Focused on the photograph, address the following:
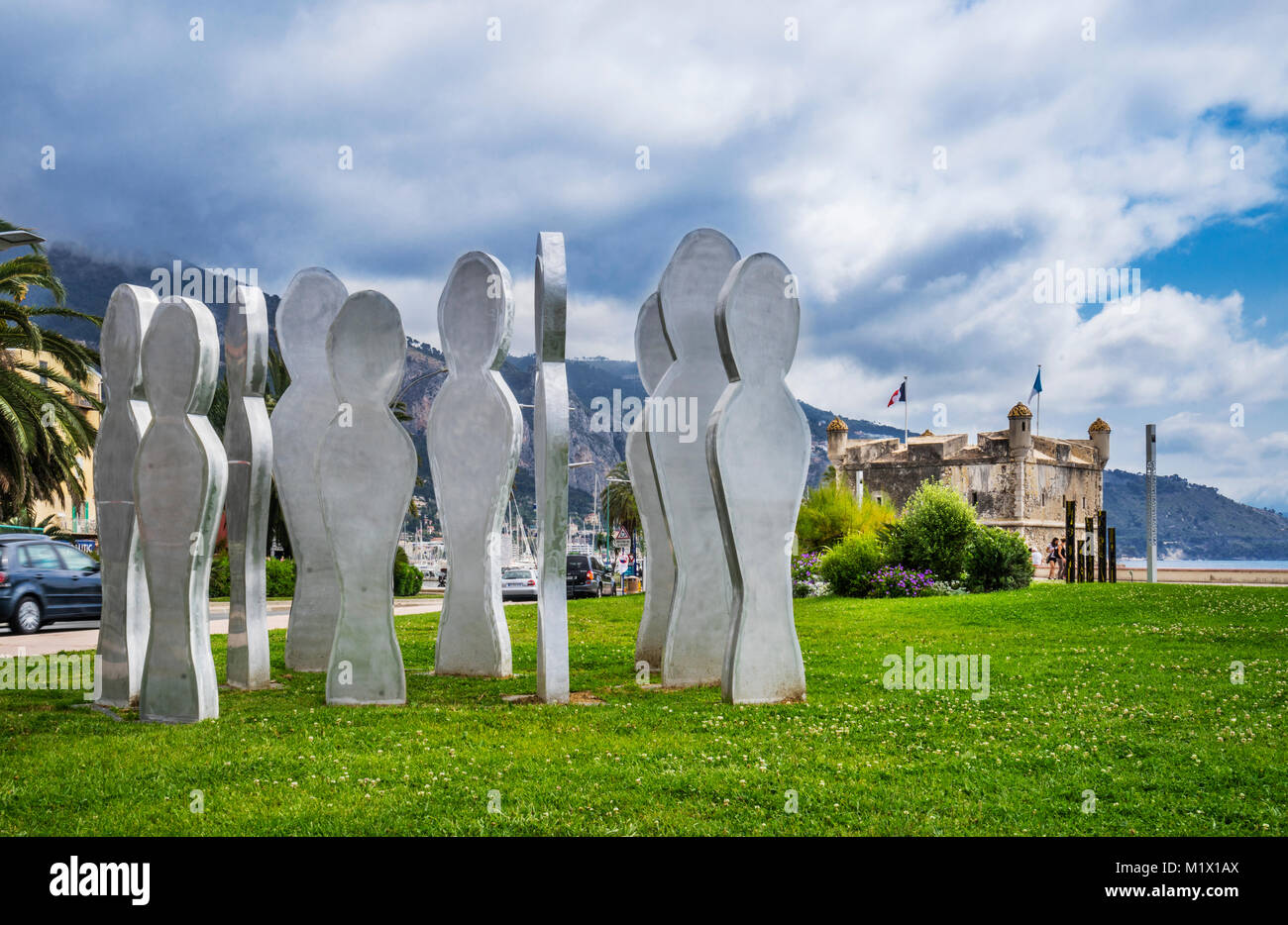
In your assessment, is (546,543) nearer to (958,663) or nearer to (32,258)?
(958,663)

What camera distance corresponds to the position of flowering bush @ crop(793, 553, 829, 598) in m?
23.4

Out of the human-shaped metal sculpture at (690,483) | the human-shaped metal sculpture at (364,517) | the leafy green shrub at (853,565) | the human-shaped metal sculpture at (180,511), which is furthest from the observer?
the leafy green shrub at (853,565)

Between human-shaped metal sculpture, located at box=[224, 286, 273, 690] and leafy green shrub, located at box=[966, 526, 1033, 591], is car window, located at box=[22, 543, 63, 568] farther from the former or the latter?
leafy green shrub, located at box=[966, 526, 1033, 591]

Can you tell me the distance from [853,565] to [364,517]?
15.3 meters

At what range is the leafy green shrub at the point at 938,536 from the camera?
73.2ft

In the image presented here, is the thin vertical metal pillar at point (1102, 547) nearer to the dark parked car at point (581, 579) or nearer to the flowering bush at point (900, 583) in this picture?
the flowering bush at point (900, 583)

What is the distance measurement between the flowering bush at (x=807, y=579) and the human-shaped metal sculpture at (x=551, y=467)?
14664 mm

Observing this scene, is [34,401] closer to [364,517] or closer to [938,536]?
[364,517]

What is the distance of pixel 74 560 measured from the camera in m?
18.1

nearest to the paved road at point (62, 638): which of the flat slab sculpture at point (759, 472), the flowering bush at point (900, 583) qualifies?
the flat slab sculpture at point (759, 472)

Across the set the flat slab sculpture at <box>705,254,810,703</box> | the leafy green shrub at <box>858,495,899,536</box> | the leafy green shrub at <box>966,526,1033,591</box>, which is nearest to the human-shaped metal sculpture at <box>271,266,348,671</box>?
the flat slab sculpture at <box>705,254,810,703</box>

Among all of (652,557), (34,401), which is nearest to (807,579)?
(652,557)
